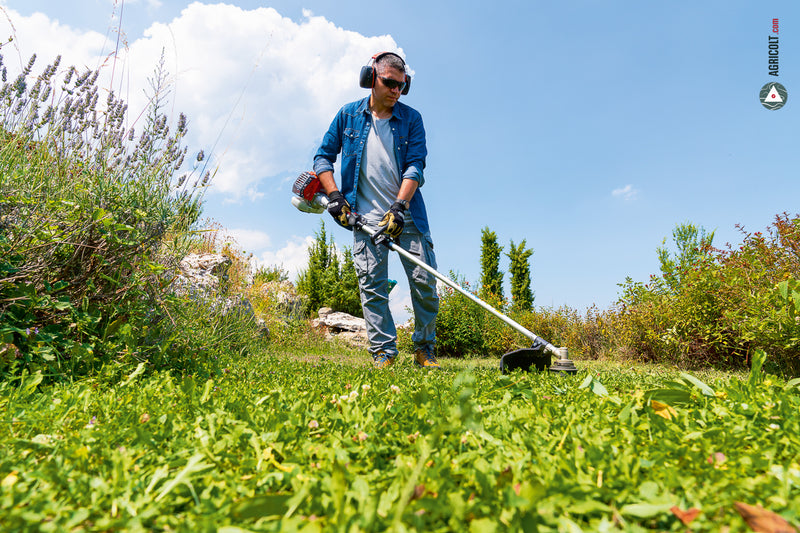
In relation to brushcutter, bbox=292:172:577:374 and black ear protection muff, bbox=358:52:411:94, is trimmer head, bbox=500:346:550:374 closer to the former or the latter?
brushcutter, bbox=292:172:577:374

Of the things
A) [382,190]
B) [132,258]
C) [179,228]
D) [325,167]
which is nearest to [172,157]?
[179,228]

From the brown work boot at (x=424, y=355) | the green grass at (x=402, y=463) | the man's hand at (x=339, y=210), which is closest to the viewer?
the green grass at (x=402, y=463)

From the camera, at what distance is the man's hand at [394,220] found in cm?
421

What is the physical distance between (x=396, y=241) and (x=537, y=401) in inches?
120

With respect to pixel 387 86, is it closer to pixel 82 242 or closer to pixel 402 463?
pixel 82 242

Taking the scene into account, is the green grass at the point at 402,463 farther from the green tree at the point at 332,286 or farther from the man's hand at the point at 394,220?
the green tree at the point at 332,286

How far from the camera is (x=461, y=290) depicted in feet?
12.3

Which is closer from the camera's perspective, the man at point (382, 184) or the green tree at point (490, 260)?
the man at point (382, 184)

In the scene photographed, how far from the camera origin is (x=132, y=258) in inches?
117

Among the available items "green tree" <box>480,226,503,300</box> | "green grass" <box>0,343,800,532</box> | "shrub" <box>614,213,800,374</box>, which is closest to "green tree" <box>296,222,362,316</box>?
"green tree" <box>480,226,503,300</box>

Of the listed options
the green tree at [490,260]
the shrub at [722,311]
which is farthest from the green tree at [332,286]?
the shrub at [722,311]

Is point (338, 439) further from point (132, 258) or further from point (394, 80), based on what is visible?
point (394, 80)

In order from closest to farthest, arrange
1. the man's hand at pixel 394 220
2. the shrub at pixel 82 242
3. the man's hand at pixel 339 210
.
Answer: the shrub at pixel 82 242 < the man's hand at pixel 394 220 < the man's hand at pixel 339 210

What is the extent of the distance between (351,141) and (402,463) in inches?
164
